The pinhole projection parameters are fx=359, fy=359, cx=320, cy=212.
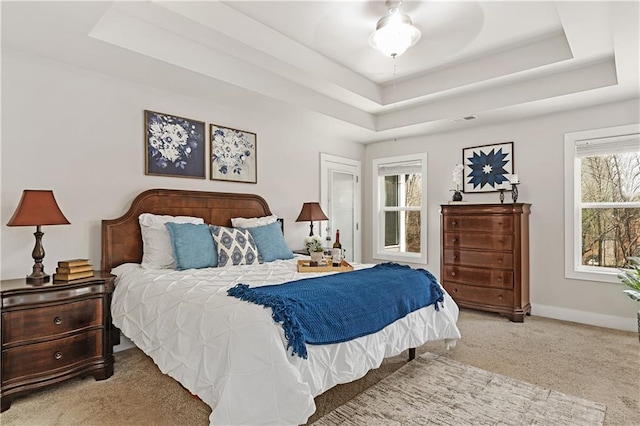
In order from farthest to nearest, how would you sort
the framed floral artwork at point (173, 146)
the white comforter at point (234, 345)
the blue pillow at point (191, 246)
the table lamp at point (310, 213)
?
the table lamp at point (310, 213), the framed floral artwork at point (173, 146), the blue pillow at point (191, 246), the white comforter at point (234, 345)

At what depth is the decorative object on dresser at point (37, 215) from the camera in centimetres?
234

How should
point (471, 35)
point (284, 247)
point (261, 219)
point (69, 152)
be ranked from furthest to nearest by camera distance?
1. point (261, 219)
2. point (284, 247)
3. point (471, 35)
4. point (69, 152)

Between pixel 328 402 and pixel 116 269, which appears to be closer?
pixel 328 402

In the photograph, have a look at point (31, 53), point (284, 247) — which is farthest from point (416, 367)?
point (31, 53)

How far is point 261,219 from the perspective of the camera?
3.93 m

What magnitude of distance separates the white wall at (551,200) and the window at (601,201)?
3.4 inches

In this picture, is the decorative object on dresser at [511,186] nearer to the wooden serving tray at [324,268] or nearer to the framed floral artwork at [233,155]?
the wooden serving tray at [324,268]

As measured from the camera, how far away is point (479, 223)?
14.1ft

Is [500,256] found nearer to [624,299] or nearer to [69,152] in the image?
[624,299]

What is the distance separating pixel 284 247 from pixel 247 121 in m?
1.58

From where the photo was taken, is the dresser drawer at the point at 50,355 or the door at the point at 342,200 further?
the door at the point at 342,200

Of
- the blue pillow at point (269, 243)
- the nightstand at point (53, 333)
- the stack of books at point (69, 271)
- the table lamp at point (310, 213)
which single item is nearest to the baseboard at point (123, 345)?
the nightstand at point (53, 333)

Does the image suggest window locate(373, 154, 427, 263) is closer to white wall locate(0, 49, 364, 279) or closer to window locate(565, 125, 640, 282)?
window locate(565, 125, 640, 282)

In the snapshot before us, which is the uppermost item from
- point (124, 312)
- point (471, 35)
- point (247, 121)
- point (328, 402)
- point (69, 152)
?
point (471, 35)
